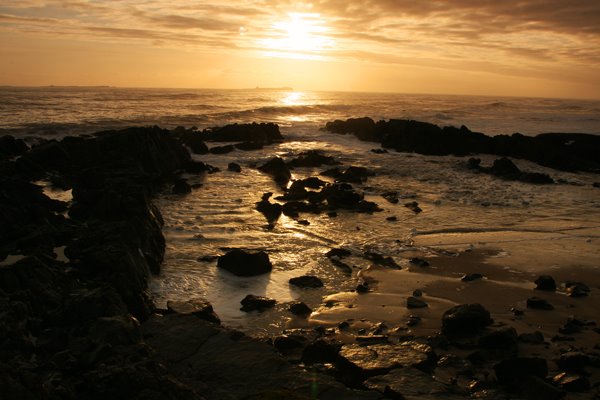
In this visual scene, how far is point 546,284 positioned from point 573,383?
386 centimetres

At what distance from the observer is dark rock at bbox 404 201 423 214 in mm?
16375

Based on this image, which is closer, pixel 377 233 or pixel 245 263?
pixel 245 263

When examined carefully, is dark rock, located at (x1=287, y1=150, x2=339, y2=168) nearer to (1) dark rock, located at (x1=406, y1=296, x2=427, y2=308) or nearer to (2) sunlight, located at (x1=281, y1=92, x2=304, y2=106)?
(1) dark rock, located at (x1=406, y1=296, x2=427, y2=308)

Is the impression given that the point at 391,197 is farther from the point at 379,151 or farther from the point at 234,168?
the point at 379,151

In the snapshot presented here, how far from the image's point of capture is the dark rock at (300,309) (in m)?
8.34

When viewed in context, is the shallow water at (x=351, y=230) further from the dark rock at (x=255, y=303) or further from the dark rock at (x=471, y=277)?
the dark rock at (x=471, y=277)

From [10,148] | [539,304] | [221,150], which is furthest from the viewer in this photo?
[221,150]

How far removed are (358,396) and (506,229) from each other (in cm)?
1047

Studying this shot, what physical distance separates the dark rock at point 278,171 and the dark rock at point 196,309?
13458 millimetres

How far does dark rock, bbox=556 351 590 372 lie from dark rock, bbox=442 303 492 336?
49.1 inches

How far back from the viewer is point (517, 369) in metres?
6.14

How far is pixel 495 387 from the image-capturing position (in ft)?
19.9

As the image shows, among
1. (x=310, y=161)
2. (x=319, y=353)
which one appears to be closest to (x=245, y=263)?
(x=319, y=353)

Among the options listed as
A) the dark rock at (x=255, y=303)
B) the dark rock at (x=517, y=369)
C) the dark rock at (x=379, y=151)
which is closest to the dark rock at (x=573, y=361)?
the dark rock at (x=517, y=369)
